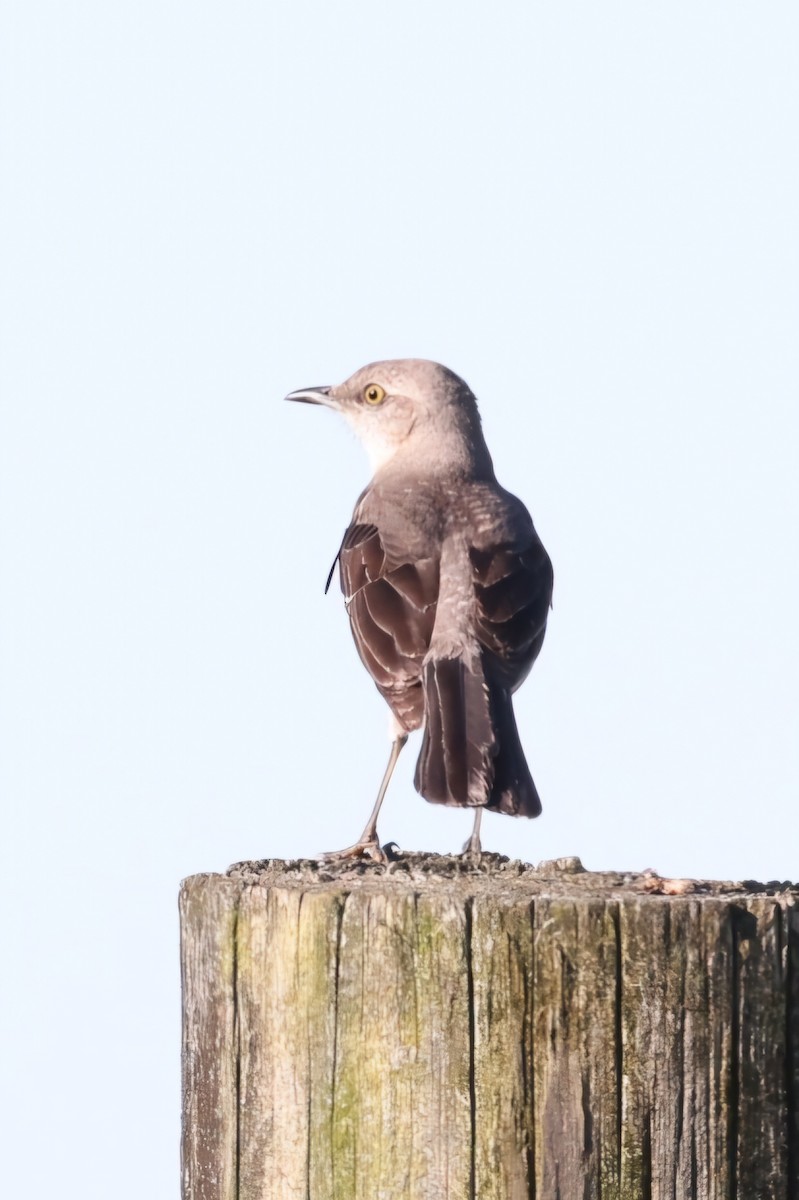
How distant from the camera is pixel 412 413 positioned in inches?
365

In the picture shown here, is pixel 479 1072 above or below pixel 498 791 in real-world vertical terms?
below

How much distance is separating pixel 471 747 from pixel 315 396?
3847 millimetres

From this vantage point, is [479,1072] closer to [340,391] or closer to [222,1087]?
[222,1087]

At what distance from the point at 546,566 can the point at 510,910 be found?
4.05m

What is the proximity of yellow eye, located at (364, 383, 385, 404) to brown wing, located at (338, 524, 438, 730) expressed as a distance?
1.71 m

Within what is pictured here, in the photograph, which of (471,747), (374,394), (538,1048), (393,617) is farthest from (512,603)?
(538,1048)

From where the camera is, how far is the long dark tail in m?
6.32

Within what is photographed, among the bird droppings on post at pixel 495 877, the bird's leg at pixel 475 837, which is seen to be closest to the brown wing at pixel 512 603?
the bird's leg at pixel 475 837

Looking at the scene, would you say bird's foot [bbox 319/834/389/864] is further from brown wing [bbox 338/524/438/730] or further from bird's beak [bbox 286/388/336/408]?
bird's beak [bbox 286/388/336/408]

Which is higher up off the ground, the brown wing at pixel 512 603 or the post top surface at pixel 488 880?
the brown wing at pixel 512 603

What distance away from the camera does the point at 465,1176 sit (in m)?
3.88

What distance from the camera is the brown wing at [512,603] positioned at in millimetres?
7203

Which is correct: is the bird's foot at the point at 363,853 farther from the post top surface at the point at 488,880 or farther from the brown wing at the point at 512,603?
the brown wing at the point at 512,603

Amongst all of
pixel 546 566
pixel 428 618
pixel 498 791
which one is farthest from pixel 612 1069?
pixel 546 566
